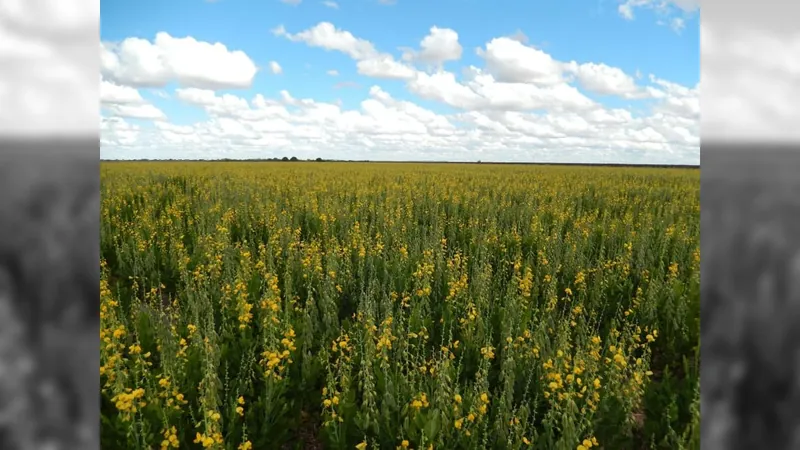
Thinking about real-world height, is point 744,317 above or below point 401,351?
above

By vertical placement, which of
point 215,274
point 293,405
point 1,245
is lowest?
point 293,405

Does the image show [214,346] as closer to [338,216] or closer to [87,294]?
[87,294]

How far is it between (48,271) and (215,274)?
208 cm

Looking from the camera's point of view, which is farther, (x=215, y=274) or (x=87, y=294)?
(x=215, y=274)

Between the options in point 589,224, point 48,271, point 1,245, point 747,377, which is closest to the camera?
point 747,377

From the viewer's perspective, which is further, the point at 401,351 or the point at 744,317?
the point at 401,351

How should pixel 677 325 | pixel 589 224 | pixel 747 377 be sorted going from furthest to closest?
pixel 589 224 → pixel 677 325 → pixel 747 377

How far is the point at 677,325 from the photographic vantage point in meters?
4.81

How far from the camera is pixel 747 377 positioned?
9.95 feet

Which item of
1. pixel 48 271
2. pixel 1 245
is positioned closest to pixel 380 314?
pixel 48 271

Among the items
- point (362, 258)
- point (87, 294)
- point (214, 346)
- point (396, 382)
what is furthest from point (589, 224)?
point (87, 294)

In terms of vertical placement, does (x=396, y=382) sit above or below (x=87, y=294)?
below

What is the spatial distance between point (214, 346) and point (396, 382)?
1396 millimetres

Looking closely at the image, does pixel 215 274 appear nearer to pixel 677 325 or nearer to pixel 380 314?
pixel 380 314
